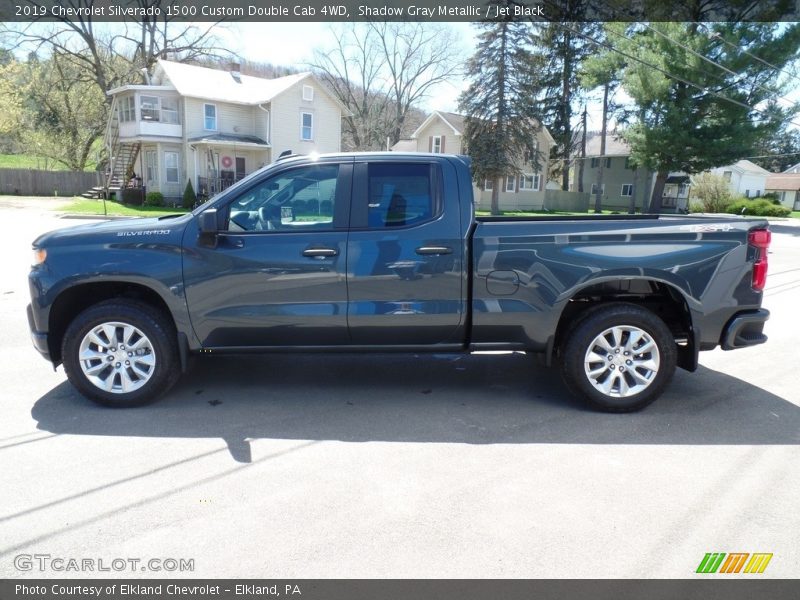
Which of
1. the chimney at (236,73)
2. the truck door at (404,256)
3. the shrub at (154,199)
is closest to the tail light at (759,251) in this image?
the truck door at (404,256)

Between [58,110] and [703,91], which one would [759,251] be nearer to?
[703,91]

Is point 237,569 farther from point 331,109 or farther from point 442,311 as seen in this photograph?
point 331,109

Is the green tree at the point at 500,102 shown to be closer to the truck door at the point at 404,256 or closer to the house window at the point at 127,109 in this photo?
the house window at the point at 127,109

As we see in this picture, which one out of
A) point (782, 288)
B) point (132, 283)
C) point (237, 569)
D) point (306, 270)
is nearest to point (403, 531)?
point (237, 569)

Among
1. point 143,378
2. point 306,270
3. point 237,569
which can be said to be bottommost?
point 237,569

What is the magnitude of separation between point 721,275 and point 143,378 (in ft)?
15.2

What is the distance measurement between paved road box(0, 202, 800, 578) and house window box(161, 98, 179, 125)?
31.6 metres

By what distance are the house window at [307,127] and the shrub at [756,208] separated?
2956 centimetres

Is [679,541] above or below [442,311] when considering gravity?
below

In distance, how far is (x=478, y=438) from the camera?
14.0 ft

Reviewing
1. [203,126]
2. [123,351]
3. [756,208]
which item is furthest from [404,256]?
[756,208]

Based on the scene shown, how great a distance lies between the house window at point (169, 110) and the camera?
33.7 m

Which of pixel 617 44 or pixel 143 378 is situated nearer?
pixel 143 378

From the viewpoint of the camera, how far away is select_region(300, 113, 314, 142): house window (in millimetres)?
36656
